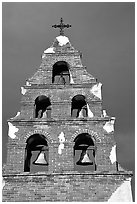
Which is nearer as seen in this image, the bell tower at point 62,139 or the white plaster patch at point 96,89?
the bell tower at point 62,139

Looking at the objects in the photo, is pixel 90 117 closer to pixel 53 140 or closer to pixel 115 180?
pixel 53 140

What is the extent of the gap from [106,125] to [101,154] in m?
1.10

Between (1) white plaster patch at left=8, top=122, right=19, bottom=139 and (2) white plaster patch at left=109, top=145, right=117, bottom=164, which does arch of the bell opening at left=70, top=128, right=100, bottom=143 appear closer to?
(2) white plaster patch at left=109, top=145, right=117, bottom=164

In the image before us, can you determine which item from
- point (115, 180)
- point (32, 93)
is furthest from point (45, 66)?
point (115, 180)

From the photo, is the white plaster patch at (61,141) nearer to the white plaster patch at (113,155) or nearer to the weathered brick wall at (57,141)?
the weathered brick wall at (57,141)

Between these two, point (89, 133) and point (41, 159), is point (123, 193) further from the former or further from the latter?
point (41, 159)

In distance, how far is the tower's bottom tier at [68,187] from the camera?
11844 millimetres

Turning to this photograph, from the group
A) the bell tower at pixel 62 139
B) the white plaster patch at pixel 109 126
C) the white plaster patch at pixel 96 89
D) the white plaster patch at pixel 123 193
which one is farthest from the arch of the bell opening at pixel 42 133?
the white plaster patch at pixel 123 193

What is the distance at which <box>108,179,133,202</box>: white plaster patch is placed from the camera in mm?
11773

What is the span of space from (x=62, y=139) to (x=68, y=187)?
66.5 inches

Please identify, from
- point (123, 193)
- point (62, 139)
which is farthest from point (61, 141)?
point (123, 193)

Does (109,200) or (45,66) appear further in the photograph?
(45,66)

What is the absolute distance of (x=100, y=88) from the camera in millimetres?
14062

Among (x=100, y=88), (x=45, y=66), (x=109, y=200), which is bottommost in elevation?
(x=109, y=200)
